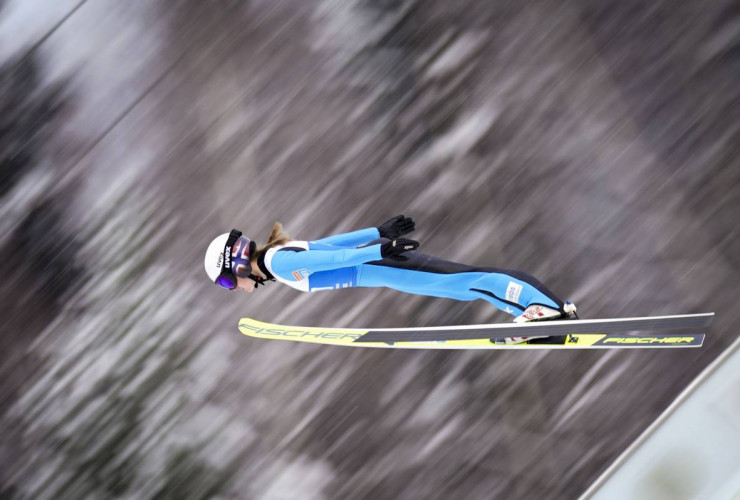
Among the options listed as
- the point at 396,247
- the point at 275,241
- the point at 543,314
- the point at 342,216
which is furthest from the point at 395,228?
the point at 342,216

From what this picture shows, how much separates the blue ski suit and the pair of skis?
168mm

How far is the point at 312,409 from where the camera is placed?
203 inches

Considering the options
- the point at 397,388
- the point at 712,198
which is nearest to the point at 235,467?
the point at 397,388

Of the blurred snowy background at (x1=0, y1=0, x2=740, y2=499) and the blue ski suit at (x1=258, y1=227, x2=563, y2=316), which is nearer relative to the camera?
the blue ski suit at (x1=258, y1=227, x2=563, y2=316)

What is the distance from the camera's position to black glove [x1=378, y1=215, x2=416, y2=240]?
12.6 ft

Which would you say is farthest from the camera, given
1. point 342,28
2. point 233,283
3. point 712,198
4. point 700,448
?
point 342,28

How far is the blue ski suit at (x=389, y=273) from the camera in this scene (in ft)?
11.9

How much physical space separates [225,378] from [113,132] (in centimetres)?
228

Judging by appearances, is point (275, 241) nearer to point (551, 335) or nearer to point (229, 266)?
point (229, 266)

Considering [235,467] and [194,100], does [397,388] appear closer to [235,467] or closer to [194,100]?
[235,467]

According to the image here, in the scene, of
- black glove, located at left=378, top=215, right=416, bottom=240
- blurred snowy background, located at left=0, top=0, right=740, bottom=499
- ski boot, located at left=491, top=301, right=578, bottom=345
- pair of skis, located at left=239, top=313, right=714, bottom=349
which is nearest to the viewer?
pair of skis, located at left=239, top=313, right=714, bottom=349

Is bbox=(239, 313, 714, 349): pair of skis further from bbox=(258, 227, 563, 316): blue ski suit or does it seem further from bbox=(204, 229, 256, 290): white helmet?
bbox=(204, 229, 256, 290): white helmet

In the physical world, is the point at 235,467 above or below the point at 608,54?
below

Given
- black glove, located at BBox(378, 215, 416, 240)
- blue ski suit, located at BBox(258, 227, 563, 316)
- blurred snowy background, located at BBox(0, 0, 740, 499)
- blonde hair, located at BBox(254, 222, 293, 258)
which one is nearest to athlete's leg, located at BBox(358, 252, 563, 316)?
blue ski suit, located at BBox(258, 227, 563, 316)
